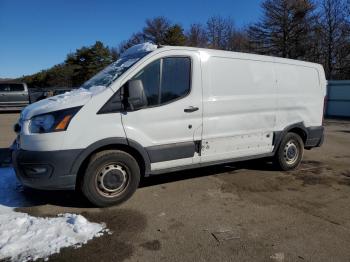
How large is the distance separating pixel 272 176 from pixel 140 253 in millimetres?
3581

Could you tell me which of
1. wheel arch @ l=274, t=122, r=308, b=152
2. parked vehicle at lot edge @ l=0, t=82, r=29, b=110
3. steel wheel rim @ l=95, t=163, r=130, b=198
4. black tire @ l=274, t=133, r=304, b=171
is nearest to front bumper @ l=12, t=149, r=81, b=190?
steel wheel rim @ l=95, t=163, r=130, b=198

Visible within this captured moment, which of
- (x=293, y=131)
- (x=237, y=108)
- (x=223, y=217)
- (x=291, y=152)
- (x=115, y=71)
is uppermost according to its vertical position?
(x=115, y=71)

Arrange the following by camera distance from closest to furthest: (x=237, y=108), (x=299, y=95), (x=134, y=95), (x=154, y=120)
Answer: (x=134, y=95), (x=154, y=120), (x=237, y=108), (x=299, y=95)

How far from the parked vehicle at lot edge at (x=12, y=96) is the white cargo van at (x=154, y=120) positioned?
1980 centimetres

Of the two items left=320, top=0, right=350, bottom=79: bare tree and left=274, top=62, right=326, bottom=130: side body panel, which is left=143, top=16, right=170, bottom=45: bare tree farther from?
left=274, top=62, right=326, bottom=130: side body panel

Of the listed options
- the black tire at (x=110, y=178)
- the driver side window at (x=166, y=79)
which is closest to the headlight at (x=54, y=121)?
the black tire at (x=110, y=178)

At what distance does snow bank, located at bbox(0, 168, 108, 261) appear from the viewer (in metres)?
3.41

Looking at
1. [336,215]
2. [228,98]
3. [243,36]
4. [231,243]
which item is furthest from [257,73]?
[243,36]

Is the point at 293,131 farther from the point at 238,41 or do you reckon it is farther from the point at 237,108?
the point at 238,41

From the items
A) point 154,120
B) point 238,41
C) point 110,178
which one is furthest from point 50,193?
point 238,41

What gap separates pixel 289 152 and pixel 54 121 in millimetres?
4428

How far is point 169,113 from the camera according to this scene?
194 inches

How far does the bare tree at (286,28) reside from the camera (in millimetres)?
37281

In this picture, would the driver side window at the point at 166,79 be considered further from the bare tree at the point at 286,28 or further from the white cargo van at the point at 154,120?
the bare tree at the point at 286,28
